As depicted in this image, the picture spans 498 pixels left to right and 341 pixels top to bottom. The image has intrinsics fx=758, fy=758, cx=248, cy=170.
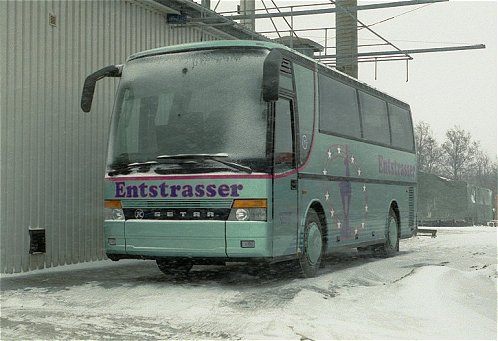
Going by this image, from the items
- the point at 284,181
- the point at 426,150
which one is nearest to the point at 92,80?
the point at 284,181

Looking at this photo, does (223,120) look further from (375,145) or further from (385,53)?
(385,53)

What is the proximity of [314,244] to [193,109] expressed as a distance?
3.02m

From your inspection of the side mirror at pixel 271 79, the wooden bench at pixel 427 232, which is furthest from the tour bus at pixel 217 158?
the wooden bench at pixel 427 232

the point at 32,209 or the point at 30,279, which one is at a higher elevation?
the point at 32,209

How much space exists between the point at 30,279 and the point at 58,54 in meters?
4.12

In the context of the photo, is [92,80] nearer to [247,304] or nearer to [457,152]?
[247,304]

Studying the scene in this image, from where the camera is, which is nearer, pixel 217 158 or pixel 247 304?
pixel 247 304

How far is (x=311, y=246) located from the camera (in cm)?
1171

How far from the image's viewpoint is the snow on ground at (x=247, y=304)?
23.7ft

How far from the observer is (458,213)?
43344mm

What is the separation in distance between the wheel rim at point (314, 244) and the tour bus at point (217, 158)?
0.05 ft

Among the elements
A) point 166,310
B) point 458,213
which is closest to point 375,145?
point 166,310

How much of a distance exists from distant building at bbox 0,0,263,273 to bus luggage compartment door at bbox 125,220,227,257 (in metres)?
2.64

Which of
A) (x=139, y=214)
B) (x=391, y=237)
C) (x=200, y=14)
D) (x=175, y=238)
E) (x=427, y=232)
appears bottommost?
(x=427, y=232)
